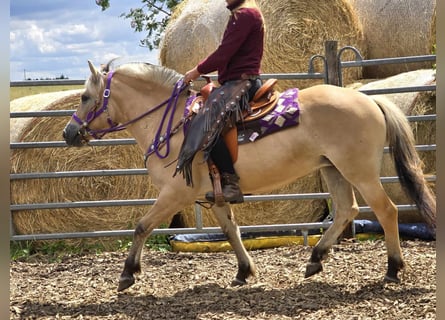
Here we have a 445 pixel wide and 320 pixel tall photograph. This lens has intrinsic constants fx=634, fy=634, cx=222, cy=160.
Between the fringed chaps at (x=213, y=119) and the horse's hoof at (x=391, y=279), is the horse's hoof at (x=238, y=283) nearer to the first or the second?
the fringed chaps at (x=213, y=119)

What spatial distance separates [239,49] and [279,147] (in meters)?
0.75

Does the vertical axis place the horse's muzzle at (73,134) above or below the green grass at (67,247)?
above

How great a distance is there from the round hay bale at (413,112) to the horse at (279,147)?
1739mm

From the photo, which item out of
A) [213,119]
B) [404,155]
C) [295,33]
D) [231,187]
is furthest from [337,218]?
[295,33]

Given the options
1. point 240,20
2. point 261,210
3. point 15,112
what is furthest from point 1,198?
point 261,210

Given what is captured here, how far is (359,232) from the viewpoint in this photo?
6.59m

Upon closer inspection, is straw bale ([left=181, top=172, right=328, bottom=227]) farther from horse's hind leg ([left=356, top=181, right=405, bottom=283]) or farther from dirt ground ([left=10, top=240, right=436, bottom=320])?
horse's hind leg ([left=356, top=181, right=405, bottom=283])

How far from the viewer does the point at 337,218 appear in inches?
193

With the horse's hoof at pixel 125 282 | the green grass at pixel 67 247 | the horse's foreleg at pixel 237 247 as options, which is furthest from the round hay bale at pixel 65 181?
the horse's hoof at pixel 125 282

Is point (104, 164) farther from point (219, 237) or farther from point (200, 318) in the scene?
point (200, 318)

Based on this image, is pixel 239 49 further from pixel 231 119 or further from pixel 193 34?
pixel 193 34

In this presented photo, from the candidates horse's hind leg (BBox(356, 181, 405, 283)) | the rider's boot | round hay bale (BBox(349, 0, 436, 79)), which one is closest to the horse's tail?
horse's hind leg (BBox(356, 181, 405, 283))

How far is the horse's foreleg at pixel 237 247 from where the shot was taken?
16.0ft

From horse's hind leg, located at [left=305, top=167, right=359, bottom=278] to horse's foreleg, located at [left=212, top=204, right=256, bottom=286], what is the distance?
18.0 inches
